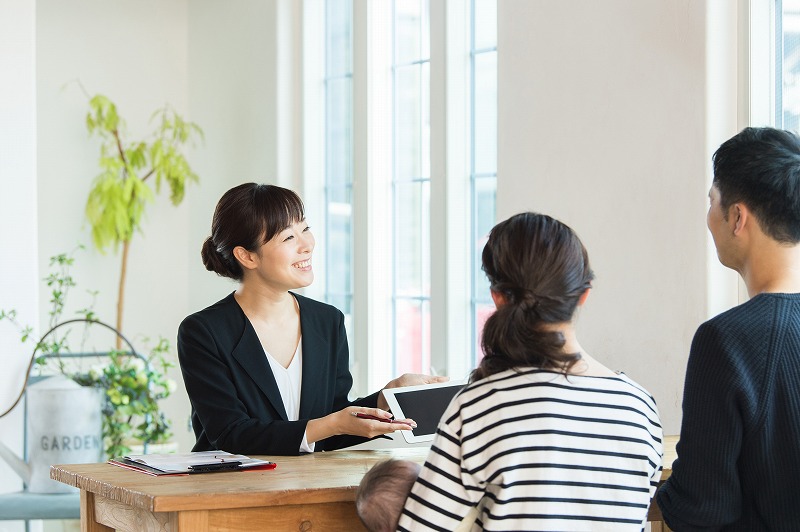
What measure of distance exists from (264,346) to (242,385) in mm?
141

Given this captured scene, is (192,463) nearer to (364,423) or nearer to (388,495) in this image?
(364,423)

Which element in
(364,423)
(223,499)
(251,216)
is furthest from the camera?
(251,216)

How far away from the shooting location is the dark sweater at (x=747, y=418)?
1562 mm

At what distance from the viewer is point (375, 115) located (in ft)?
14.4

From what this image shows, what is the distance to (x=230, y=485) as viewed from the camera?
1906mm

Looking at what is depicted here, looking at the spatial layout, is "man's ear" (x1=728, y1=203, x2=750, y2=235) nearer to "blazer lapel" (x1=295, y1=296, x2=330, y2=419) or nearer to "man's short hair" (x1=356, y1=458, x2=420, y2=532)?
"man's short hair" (x1=356, y1=458, x2=420, y2=532)

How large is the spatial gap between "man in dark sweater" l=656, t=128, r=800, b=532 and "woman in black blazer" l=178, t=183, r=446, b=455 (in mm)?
944

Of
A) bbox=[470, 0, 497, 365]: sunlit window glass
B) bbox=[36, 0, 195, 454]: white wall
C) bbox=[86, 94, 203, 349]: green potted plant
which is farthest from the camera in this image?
bbox=[36, 0, 195, 454]: white wall

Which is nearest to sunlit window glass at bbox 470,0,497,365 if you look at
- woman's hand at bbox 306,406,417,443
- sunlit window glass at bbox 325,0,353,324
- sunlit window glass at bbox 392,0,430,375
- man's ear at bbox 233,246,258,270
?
sunlit window glass at bbox 392,0,430,375

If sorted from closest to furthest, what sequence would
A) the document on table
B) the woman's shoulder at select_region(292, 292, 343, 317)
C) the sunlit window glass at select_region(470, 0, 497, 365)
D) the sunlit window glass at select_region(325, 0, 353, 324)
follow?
the document on table, the woman's shoulder at select_region(292, 292, 343, 317), the sunlit window glass at select_region(470, 0, 497, 365), the sunlit window glass at select_region(325, 0, 353, 324)

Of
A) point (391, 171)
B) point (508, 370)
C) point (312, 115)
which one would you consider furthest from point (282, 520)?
point (312, 115)

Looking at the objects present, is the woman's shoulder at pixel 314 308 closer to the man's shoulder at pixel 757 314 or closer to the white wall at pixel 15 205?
the man's shoulder at pixel 757 314

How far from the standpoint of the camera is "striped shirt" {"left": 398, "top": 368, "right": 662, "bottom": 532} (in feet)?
5.02

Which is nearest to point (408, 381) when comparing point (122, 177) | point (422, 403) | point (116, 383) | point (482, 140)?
point (422, 403)
